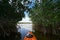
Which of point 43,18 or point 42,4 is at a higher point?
point 42,4

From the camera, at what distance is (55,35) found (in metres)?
7.37

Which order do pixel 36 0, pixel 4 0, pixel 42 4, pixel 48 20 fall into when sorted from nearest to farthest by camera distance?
pixel 4 0 → pixel 36 0 → pixel 42 4 → pixel 48 20

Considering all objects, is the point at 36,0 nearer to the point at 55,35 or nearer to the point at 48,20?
the point at 48,20

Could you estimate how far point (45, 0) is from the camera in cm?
649

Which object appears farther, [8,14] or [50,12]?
[50,12]

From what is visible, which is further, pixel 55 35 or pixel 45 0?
pixel 55 35

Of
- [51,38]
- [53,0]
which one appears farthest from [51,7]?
[51,38]

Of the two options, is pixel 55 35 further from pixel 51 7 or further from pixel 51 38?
pixel 51 7

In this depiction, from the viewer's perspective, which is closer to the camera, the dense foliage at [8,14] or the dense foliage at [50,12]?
the dense foliage at [8,14]

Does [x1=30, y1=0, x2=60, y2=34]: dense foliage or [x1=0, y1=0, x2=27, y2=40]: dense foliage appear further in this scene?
[x1=30, y1=0, x2=60, y2=34]: dense foliage

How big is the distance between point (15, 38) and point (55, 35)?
1682 millimetres

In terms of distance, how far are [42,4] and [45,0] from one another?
29cm

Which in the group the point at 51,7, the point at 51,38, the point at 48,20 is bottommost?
the point at 51,38

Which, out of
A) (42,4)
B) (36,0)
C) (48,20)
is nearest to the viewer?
(36,0)
